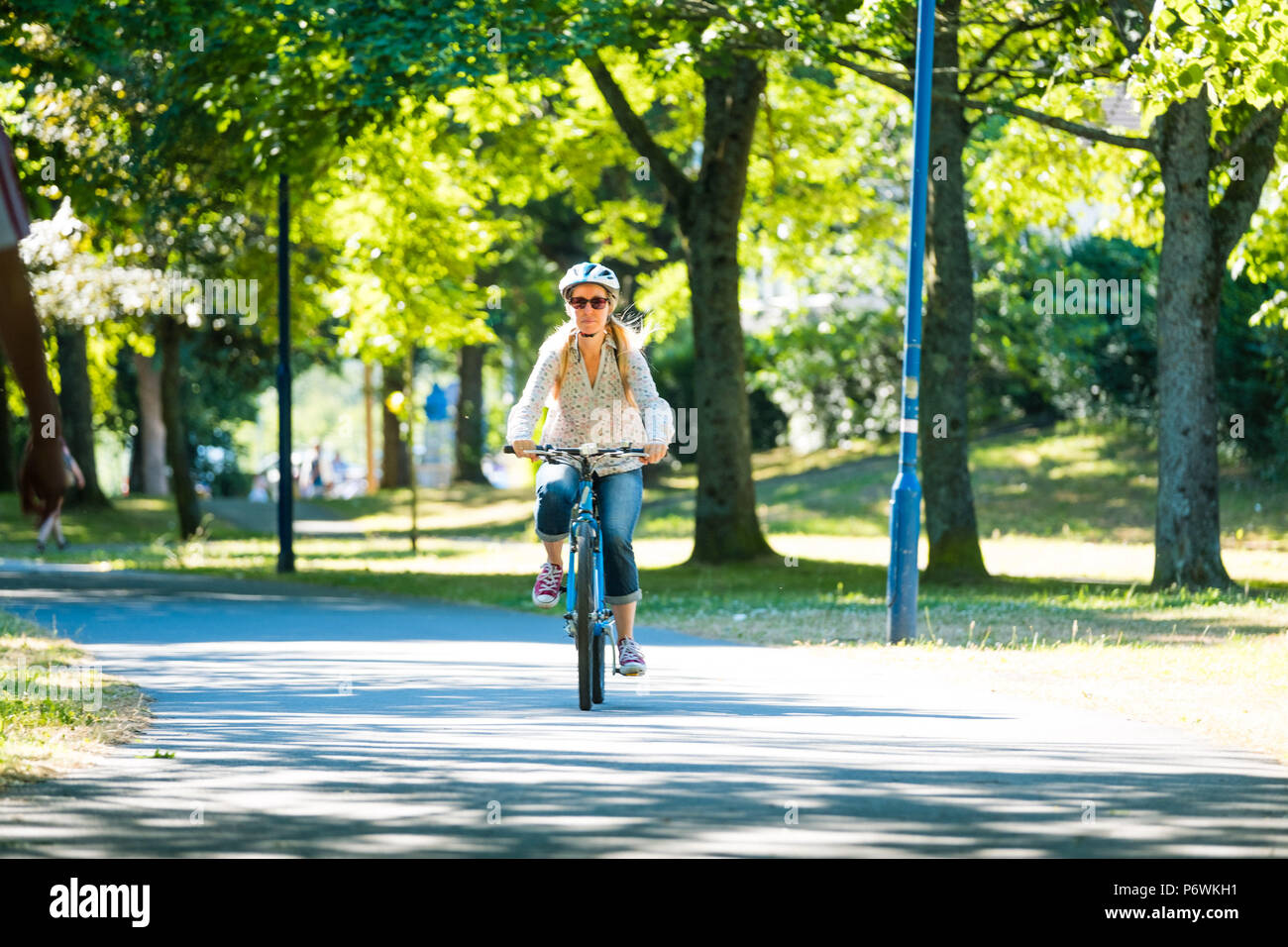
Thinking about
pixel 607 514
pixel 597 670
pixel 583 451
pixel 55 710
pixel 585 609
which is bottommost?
pixel 55 710

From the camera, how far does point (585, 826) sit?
6004 millimetres

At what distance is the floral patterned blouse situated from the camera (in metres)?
9.17

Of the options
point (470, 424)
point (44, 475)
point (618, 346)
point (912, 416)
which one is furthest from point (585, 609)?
point (470, 424)

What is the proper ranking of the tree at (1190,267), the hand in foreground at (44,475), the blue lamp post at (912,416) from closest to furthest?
the hand in foreground at (44,475) < the blue lamp post at (912,416) < the tree at (1190,267)

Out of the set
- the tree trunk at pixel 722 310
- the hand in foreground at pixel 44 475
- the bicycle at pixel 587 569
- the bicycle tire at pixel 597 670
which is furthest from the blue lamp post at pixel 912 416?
the hand in foreground at pixel 44 475

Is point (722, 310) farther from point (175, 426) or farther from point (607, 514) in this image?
point (607, 514)

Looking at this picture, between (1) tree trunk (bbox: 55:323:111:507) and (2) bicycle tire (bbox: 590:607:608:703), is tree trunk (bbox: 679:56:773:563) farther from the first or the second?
(1) tree trunk (bbox: 55:323:111:507)

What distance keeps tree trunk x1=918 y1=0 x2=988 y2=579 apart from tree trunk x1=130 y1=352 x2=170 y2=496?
2795cm

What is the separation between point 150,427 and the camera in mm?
46688

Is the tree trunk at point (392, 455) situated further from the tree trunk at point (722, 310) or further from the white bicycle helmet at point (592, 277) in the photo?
the white bicycle helmet at point (592, 277)

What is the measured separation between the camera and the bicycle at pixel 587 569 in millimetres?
8992

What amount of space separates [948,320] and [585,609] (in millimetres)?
10640

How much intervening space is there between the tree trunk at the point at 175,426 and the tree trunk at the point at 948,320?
1437cm
